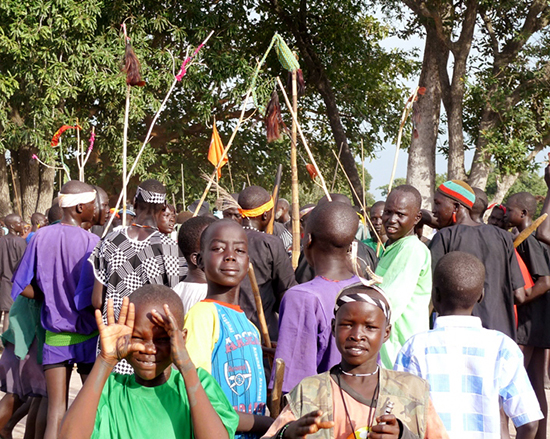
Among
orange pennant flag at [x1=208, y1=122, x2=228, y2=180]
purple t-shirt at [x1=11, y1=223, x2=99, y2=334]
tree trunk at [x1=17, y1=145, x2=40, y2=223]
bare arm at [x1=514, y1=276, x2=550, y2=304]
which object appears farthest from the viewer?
tree trunk at [x1=17, y1=145, x2=40, y2=223]

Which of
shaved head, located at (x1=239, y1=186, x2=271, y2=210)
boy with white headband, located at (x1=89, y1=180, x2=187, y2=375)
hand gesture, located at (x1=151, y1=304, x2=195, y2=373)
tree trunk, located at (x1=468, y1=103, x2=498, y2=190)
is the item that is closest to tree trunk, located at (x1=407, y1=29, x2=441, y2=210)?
tree trunk, located at (x1=468, y1=103, x2=498, y2=190)

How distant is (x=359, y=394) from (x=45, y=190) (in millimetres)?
14471

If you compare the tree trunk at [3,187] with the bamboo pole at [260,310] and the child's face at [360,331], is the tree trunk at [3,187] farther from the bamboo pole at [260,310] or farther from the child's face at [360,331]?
the child's face at [360,331]

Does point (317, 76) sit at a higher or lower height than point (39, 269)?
higher

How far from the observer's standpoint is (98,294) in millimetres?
4129

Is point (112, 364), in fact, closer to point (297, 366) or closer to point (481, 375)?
point (297, 366)

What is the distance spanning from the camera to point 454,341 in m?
2.79

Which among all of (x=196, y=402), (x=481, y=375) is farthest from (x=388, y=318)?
(x=196, y=402)

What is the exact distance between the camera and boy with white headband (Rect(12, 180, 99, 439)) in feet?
14.4

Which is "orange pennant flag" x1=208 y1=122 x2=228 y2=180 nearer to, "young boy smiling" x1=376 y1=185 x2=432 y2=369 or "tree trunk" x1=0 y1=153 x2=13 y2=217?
"young boy smiling" x1=376 y1=185 x2=432 y2=369

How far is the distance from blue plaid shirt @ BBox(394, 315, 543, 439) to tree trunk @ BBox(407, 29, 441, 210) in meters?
11.3

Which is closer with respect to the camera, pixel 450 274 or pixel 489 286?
pixel 450 274

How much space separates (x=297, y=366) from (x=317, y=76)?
1535 centimetres

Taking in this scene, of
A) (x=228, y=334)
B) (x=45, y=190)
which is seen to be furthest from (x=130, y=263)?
(x=45, y=190)
